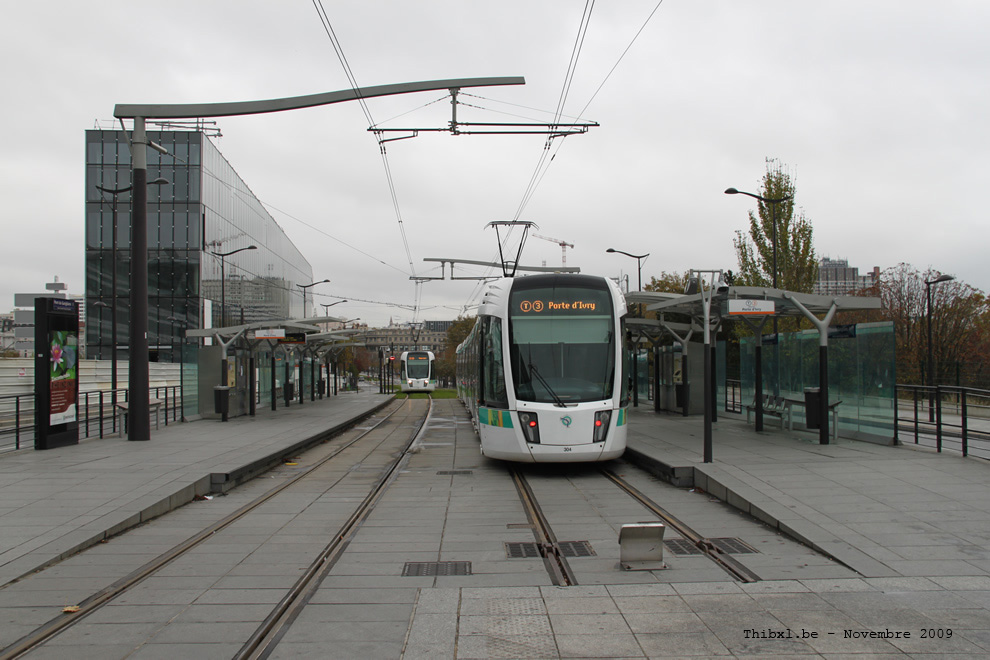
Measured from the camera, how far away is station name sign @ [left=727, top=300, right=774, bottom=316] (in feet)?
45.5

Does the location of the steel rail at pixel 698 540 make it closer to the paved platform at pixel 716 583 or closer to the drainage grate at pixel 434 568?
the paved platform at pixel 716 583

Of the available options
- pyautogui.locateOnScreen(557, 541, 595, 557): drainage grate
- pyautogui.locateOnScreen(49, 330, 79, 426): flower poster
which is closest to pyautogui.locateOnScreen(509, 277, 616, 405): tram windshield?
pyautogui.locateOnScreen(557, 541, 595, 557): drainage grate

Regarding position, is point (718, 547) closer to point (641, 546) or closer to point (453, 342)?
point (641, 546)

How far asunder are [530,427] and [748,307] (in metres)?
4.62

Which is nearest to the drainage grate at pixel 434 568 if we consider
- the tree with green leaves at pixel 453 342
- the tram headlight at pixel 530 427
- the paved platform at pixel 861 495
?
the paved platform at pixel 861 495

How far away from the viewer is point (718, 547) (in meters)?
7.70

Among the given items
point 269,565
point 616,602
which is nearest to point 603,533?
point 616,602

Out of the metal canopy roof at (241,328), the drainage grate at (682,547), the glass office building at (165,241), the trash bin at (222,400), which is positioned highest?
the glass office building at (165,241)

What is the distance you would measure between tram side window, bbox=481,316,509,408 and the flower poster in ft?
27.1

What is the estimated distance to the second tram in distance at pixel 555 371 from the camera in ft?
40.8

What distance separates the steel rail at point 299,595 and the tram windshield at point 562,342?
353 centimetres

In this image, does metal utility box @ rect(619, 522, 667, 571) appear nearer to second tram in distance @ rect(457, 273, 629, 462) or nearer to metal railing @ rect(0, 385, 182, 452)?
second tram in distance @ rect(457, 273, 629, 462)

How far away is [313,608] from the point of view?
584cm

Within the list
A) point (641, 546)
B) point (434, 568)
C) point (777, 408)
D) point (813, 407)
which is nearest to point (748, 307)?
point (813, 407)
